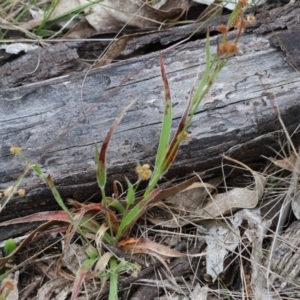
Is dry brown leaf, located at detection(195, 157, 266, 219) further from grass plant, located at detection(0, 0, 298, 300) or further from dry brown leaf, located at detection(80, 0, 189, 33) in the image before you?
dry brown leaf, located at detection(80, 0, 189, 33)

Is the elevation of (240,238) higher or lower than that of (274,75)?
lower

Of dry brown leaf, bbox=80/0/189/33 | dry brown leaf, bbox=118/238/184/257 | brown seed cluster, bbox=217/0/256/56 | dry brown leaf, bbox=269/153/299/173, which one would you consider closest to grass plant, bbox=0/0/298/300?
dry brown leaf, bbox=118/238/184/257

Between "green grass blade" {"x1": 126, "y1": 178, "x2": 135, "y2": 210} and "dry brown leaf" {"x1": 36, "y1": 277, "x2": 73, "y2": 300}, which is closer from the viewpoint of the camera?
"green grass blade" {"x1": 126, "y1": 178, "x2": 135, "y2": 210}

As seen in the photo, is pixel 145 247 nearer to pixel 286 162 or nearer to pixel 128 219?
pixel 128 219

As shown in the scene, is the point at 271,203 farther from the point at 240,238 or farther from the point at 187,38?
the point at 187,38

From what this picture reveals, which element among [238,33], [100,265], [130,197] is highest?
[238,33]

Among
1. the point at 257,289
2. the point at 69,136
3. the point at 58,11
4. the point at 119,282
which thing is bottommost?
the point at 257,289

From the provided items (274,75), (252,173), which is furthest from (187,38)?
(252,173)

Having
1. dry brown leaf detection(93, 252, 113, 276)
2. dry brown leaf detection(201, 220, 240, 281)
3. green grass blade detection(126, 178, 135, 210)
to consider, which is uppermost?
green grass blade detection(126, 178, 135, 210)

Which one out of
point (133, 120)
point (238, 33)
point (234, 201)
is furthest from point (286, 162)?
point (238, 33)
